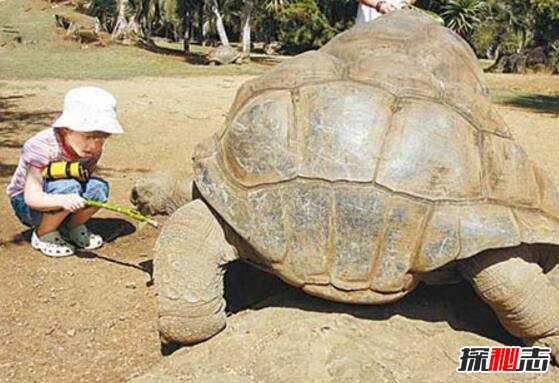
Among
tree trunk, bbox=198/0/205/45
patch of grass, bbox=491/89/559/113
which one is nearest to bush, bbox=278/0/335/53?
tree trunk, bbox=198/0/205/45

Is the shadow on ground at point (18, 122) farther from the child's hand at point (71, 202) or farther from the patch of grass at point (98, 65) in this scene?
the patch of grass at point (98, 65)

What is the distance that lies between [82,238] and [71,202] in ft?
1.72

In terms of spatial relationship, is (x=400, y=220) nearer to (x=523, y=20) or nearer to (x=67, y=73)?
(x=67, y=73)

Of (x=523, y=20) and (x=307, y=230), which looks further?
(x=523, y=20)

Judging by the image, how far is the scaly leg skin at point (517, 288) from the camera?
242 cm

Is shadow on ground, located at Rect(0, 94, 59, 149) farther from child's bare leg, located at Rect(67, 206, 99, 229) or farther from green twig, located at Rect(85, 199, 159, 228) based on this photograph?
green twig, located at Rect(85, 199, 159, 228)

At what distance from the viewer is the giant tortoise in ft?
7.80

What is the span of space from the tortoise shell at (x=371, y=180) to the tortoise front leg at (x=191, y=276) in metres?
0.12

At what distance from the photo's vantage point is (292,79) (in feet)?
8.77

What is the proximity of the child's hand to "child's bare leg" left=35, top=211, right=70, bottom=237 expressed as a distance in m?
0.26

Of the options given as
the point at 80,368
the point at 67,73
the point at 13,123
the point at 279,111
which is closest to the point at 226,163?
the point at 279,111

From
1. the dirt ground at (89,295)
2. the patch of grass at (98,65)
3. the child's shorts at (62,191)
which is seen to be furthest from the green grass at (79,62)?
the child's shorts at (62,191)

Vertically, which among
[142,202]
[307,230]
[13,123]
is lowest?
[13,123]

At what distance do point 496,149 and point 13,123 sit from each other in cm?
636
